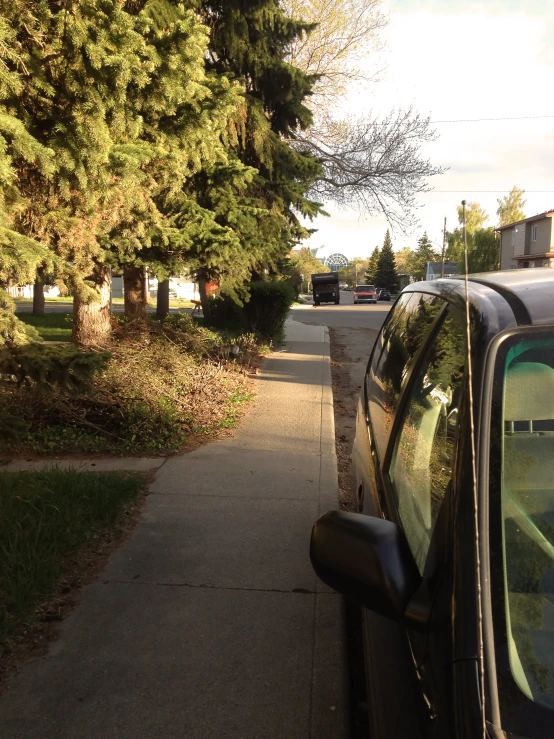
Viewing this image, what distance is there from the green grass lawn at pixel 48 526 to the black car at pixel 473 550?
2.06 metres

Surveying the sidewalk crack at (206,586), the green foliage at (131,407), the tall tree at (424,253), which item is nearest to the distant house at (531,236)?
the tall tree at (424,253)

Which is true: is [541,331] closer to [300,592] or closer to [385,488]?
[385,488]

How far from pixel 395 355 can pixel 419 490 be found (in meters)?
1.30

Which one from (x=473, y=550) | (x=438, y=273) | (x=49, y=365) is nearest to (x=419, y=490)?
(x=473, y=550)

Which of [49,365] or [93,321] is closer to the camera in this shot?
[49,365]

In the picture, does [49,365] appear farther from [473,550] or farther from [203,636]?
[473,550]

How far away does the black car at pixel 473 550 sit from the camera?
1.31 metres

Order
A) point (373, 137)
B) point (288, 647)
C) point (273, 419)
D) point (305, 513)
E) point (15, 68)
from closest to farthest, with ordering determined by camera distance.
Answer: point (288, 647), point (305, 513), point (15, 68), point (273, 419), point (373, 137)

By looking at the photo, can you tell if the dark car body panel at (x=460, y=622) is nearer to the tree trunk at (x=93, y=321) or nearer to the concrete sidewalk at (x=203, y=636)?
the concrete sidewalk at (x=203, y=636)

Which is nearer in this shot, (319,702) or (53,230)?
(319,702)

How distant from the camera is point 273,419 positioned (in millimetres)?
7699

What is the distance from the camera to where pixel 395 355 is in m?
3.24

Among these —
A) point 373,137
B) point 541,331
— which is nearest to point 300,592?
point 541,331

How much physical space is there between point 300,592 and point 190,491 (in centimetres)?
177
